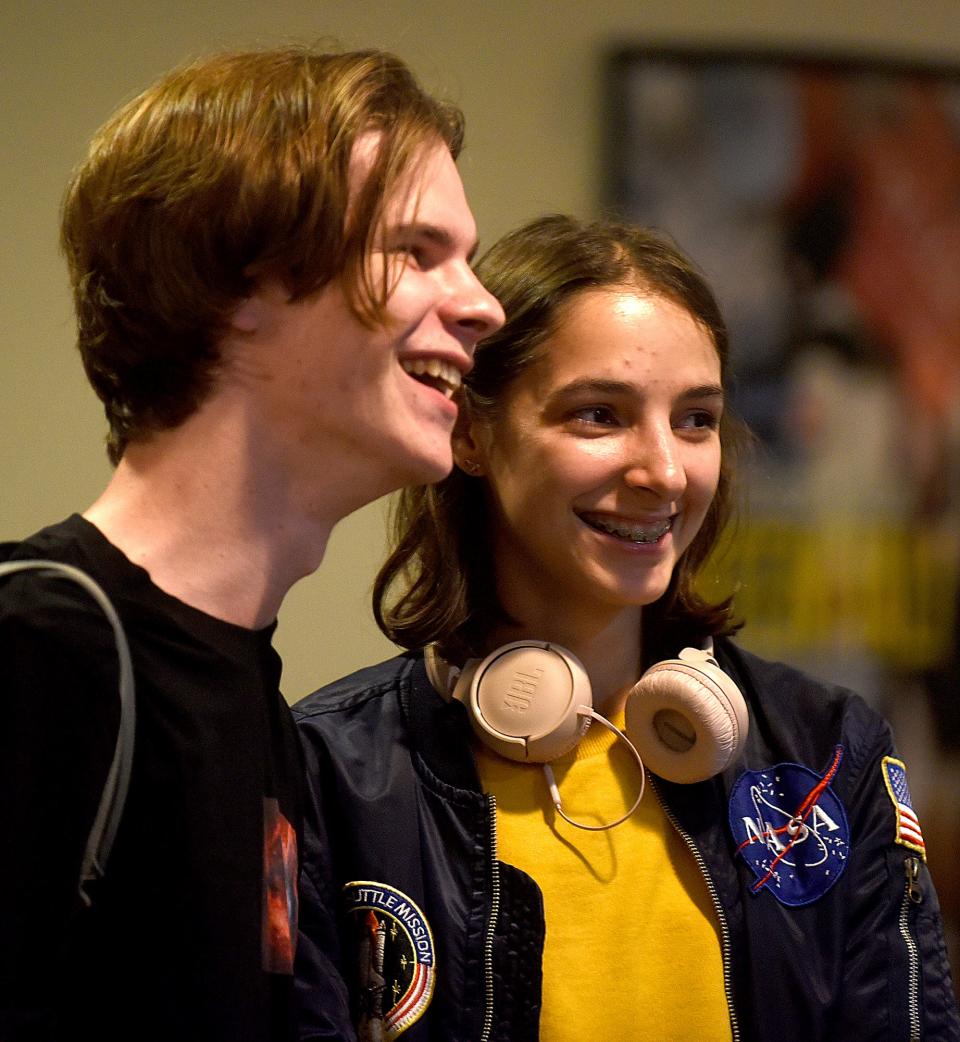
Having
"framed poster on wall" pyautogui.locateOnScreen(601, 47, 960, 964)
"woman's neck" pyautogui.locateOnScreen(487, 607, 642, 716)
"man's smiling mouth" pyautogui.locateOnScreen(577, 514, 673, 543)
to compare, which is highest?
"framed poster on wall" pyautogui.locateOnScreen(601, 47, 960, 964)

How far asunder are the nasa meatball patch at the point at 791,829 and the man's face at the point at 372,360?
1.68 feet

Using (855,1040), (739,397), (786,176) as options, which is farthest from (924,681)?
(855,1040)

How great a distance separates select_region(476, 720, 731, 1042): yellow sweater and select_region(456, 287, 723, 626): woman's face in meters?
0.18

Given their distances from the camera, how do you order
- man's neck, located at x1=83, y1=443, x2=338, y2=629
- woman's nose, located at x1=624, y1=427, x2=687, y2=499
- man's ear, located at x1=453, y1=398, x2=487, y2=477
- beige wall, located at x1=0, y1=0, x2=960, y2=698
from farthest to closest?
beige wall, located at x1=0, y1=0, x2=960, y2=698 < man's ear, located at x1=453, y1=398, x2=487, y2=477 < woman's nose, located at x1=624, y1=427, x2=687, y2=499 < man's neck, located at x1=83, y1=443, x2=338, y2=629

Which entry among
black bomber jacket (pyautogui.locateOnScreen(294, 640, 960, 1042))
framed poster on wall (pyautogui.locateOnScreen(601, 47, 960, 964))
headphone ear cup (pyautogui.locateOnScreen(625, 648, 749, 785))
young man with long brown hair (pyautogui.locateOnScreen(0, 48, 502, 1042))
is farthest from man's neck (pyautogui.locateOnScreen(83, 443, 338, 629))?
framed poster on wall (pyautogui.locateOnScreen(601, 47, 960, 964))

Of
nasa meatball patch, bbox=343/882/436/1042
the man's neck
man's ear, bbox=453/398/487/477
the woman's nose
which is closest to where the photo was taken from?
the man's neck

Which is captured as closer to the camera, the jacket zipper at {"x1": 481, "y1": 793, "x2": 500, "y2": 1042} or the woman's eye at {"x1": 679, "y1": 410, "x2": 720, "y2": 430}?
the jacket zipper at {"x1": 481, "y1": 793, "x2": 500, "y2": 1042}

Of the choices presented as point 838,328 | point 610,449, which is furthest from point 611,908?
point 838,328

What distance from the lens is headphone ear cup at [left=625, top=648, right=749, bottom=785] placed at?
135cm

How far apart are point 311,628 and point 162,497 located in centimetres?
135

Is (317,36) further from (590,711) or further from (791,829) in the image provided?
(791,829)

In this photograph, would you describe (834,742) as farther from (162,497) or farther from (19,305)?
(19,305)

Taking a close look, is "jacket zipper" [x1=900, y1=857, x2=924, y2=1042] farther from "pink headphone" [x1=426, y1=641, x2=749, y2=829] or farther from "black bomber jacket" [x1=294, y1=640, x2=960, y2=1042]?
"pink headphone" [x1=426, y1=641, x2=749, y2=829]

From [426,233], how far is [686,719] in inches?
20.8
